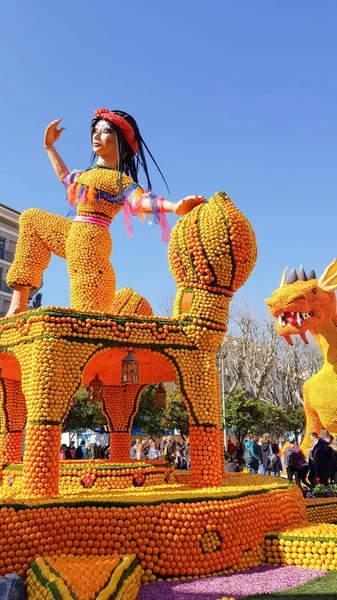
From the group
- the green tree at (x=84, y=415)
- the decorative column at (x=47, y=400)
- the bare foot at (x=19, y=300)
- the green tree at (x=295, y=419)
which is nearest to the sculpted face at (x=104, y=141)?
the bare foot at (x=19, y=300)

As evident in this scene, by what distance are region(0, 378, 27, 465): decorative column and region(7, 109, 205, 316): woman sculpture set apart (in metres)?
2.08

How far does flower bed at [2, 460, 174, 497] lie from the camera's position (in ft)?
25.8

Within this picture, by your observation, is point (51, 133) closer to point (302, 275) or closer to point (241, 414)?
point (302, 275)

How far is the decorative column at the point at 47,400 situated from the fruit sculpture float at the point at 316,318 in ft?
24.3

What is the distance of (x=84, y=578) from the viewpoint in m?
4.07

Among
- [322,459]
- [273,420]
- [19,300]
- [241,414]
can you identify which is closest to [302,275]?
[322,459]

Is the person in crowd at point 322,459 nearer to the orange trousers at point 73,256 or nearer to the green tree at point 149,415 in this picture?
the orange trousers at point 73,256

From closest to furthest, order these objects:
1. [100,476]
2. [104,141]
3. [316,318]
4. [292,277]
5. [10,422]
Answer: [100,476] < [104,141] < [10,422] < [316,318] < [292,277]

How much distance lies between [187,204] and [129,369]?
2.80 m

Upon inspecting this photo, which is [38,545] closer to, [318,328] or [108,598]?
[108,598]

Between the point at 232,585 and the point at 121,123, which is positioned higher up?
Answer: the point at 121,123

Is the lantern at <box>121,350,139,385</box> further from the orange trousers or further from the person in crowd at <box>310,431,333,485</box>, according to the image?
the person in crowd at <box>310,431,333,485</box>

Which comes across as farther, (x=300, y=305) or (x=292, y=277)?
(x=292, y=277)

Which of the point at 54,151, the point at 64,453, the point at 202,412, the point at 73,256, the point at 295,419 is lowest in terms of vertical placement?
the point at 64,453
